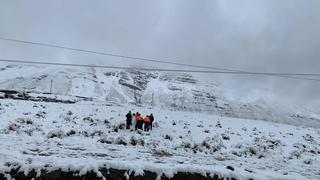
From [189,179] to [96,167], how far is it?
2.71m

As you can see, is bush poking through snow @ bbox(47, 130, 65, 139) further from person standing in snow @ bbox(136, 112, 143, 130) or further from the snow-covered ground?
person standing in snow @ bbox(136, 112, 143, 130)

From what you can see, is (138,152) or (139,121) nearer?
(138,152)

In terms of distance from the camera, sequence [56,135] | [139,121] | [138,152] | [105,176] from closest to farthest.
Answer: [105,176], [138,152], [56,135], [139,121]

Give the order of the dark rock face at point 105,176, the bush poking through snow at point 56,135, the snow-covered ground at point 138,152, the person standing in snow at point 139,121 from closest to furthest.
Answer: the dark rock face at point 105,176, the snow-covered ground at point 138,152, the bush poking through snow at point 56,135, the person standing in snow at point 139,121

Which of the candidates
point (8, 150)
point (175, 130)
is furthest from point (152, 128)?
point (8, 150)

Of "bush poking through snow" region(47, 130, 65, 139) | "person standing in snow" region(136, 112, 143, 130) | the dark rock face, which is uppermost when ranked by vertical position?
"person standing in snow" region(136, 112, 143, 130)

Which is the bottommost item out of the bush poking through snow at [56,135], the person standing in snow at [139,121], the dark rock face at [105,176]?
the dark rock face at [105,176]

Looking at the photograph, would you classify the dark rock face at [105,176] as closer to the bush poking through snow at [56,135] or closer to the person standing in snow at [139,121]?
the bush poking through snow at [56,135]

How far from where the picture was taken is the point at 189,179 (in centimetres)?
1027

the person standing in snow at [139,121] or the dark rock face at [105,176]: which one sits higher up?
the person standing in snow at [139,121]

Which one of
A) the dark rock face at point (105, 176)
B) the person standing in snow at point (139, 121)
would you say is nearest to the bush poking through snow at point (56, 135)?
the dark rock face at point (105, 176)

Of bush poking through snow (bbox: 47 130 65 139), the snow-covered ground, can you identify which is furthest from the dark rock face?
bush poking through snow (bbox: 47 130 65 139)

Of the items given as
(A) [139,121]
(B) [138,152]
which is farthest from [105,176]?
(A) [139,121]

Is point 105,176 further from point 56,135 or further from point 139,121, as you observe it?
point 139,121
